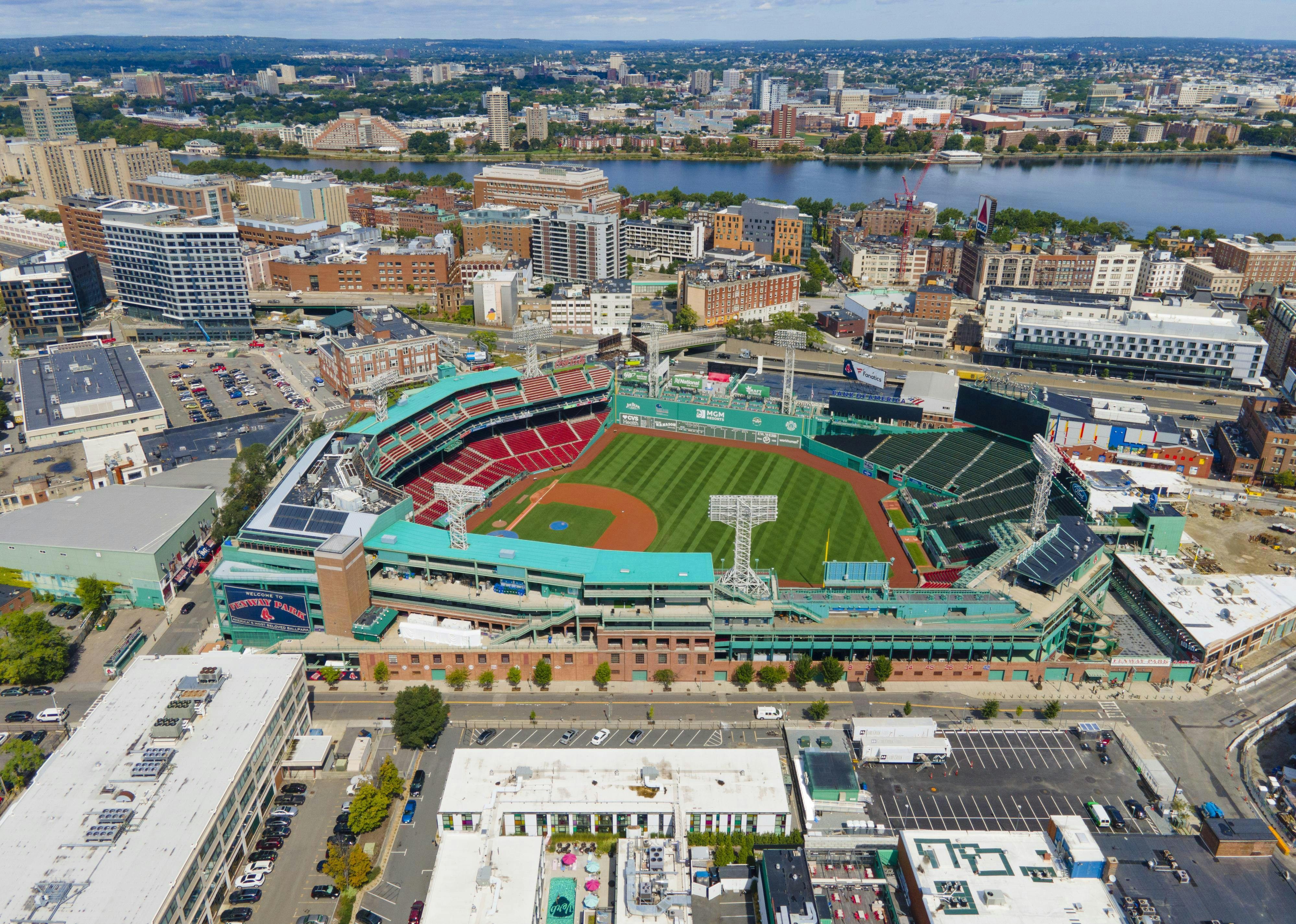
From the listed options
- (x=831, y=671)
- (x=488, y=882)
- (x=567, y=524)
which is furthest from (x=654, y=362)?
(x=488, y=882)

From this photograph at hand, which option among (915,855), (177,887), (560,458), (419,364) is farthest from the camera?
(419,364)

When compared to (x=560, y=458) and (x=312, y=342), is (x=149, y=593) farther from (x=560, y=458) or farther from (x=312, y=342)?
(x=312, y=342)

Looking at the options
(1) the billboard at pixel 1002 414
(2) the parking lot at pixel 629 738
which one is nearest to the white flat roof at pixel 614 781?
(2) the parking lot at pixel 629 738

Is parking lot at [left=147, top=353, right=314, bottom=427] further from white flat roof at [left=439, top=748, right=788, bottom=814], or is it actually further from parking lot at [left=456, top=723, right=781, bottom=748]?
white flat roof at [left=439, top=748, right=788, bottom=814]

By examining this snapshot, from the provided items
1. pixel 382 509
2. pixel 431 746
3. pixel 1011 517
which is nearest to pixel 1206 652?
pixel 1011 517

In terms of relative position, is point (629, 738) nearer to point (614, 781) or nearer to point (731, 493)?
Result: point (614, 781)
